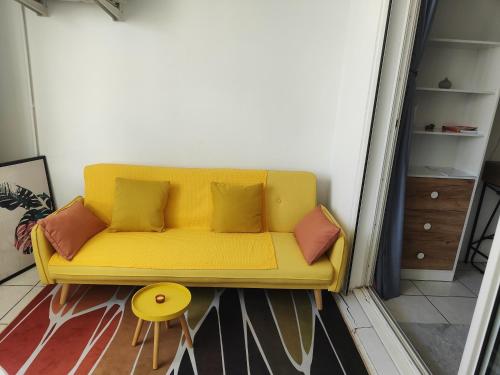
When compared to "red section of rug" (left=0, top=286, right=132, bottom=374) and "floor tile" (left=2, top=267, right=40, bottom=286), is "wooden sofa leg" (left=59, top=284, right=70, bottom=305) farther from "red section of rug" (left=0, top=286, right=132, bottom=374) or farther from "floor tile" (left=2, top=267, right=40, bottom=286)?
"floor tile" (left=2, top=267, right=40, bottom=286)

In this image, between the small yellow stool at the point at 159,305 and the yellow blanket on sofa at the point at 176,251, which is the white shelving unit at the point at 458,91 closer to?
the yellow blanket on sofa at the point at 176,251

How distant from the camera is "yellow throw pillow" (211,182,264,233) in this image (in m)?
2.49

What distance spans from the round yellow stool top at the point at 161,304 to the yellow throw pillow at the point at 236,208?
27.8 inches

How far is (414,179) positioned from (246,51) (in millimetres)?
1695

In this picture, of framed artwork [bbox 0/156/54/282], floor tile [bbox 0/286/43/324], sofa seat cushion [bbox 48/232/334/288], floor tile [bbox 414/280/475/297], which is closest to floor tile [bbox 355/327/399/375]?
sofa seat cushion [bbox 48/232/334/288]

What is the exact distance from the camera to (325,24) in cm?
260

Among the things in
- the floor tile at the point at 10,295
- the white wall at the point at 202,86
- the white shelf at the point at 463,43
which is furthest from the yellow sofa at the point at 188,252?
the white shelf at the point at 463,43

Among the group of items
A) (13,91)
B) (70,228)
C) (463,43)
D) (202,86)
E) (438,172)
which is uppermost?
(463,43)

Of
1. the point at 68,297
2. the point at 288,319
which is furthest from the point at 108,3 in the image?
the point at 288,319

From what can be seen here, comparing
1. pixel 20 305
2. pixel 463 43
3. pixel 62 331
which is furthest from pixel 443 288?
pixel 20 305

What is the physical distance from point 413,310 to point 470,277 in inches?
34.6

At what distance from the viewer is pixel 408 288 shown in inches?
101

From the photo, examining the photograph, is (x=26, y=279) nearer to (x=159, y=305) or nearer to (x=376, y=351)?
(x=159, y=305)

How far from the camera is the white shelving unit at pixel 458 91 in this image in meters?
2.48
